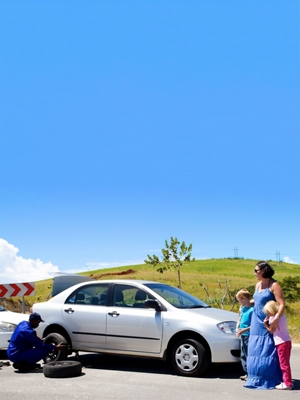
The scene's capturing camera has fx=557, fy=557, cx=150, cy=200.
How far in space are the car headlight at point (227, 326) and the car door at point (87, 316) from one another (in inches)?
85.2

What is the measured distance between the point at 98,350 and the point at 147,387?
1.96 m

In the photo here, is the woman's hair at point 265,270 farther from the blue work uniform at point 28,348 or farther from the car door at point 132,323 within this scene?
the blue work uniform at point 28,348

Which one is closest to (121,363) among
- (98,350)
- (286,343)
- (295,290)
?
(98,350)

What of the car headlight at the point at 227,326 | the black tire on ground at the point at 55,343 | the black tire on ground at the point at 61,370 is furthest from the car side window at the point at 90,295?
the car headlight at the point at 227,326

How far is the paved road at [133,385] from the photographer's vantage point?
763 cm

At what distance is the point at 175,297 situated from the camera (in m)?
9.96

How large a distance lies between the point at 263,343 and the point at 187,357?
146cm

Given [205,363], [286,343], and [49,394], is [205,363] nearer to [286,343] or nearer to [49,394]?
[286,343]

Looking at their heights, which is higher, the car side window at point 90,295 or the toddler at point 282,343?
the car side window at point 90,295

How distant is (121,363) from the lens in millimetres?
10719

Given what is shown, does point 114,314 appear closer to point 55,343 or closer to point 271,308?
point 55,343

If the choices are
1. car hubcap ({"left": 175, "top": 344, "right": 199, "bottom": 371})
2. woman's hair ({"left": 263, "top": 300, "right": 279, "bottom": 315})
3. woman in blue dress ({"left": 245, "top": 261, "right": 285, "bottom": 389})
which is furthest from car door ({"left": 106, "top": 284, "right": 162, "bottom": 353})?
woman's hair ({"left": 263, "top": 300, "right": 279, "bottom": 315})

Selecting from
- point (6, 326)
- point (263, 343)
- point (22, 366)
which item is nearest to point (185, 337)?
point (263, 343)

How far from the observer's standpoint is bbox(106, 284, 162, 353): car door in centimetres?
941
